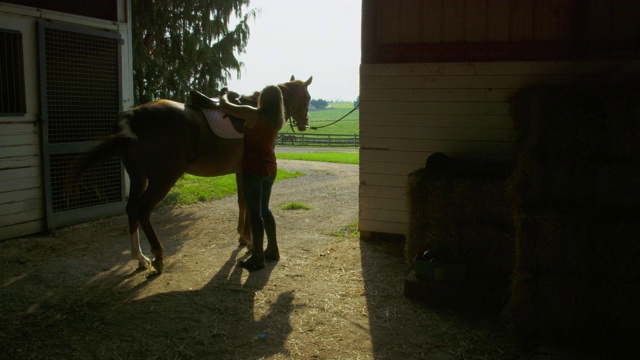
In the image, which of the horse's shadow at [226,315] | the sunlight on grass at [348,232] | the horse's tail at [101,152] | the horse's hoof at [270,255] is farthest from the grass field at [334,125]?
the horse's shadow at [226,315]

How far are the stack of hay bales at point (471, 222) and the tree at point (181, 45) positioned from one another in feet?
22.3

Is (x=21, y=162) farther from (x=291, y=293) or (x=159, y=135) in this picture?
(x=291, y=293)

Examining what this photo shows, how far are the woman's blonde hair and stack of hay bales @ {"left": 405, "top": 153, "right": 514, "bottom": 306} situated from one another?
1580mm

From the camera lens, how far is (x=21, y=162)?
22.6ft

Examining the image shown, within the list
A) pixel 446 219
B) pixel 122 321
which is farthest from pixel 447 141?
pixel 122 321

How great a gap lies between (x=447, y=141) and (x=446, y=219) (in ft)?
4.96

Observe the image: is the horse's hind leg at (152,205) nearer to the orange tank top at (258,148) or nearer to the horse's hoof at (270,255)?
the orange tank top at (258,148)

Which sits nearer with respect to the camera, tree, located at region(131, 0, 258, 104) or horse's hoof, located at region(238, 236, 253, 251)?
horse's hoof, located at region(238, 236, 253, 251)

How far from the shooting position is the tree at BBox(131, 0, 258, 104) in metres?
10.1

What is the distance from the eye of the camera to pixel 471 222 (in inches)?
197

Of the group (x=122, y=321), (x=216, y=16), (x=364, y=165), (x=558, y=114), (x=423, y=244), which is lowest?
(x=122, y=321)

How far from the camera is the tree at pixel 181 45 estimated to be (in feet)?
33.0

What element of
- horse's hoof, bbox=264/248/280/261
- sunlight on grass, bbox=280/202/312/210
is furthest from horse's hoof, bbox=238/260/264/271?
sunlight on grass, bbox=280/202/312/210

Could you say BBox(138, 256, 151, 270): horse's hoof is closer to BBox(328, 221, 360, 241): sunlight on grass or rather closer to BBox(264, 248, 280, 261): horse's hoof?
BBox(264, 248, 280, 261): horse's hoof
